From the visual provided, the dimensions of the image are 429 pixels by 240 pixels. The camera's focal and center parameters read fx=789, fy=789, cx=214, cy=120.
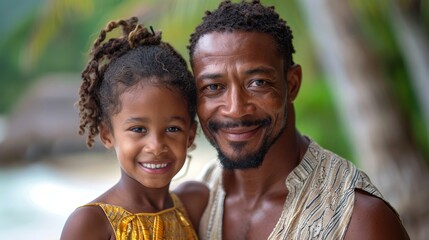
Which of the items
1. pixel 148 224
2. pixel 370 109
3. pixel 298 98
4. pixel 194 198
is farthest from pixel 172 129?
pixel 298 98

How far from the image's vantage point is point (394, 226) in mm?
2873

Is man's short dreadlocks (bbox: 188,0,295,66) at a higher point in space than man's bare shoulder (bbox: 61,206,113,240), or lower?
higher

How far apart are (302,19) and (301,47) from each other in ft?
1.55

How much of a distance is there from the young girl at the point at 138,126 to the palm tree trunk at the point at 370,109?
3.55m

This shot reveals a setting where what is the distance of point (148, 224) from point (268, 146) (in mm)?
568

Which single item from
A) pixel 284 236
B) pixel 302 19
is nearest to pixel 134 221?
pixel 284 236

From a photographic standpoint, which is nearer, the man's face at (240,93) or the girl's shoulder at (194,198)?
the man's face at (240,93)

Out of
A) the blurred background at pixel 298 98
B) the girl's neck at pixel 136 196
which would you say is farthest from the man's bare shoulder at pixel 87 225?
the blurred background at pixel 298 98

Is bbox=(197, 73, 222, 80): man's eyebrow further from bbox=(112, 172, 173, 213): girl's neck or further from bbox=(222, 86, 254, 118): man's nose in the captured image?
bbox=(112, 172, 173, 213): girl's neck

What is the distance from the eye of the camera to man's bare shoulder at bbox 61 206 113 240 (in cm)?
282

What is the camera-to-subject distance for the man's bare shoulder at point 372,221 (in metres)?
2.83

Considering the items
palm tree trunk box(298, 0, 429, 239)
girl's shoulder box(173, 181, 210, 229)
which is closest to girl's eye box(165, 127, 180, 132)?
girl's shoulder box(173, 181, 210, 229)

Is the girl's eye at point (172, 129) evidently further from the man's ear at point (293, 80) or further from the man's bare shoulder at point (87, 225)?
the man's ear at point (293, 80)

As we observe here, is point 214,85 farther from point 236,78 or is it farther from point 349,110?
point 349,110
